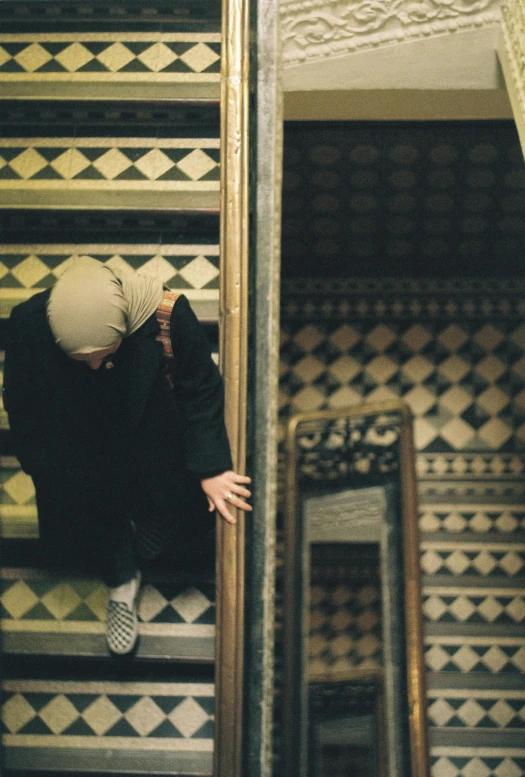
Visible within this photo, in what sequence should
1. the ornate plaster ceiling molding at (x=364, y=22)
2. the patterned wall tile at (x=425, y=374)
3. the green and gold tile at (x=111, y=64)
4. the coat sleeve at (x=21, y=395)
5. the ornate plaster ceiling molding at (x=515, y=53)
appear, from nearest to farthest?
1. the coat sleeve at (x=21, y=395)
2. the green and gold tile at (x=111, y=64)
3. the ornate plaster ceiling molding at (x=515, y=53)
4. the ornate plaster ceiling molding at (x=364, y=22)
5. the patterned wall tile at (x=425, y=374)

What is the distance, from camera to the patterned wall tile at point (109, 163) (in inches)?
87.5

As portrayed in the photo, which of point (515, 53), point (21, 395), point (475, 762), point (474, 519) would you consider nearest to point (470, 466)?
point (474, 519)

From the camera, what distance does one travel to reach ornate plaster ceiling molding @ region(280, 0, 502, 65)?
2.93 m

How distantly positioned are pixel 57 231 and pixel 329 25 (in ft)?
5.19

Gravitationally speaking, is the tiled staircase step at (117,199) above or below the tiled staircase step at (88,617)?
above

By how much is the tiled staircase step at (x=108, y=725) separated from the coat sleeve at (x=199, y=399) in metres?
0.68

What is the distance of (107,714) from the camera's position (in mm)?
2049

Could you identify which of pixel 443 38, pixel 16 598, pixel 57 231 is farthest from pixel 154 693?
pixel 443 38

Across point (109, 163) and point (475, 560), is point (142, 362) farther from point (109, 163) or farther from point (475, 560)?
point (475, 560)

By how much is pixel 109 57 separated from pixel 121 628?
1.79m

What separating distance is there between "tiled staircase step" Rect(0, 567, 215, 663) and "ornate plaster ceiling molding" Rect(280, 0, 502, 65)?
7.33 ft

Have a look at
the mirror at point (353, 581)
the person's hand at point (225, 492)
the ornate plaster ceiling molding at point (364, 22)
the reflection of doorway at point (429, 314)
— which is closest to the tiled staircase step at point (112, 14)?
the ornate plaster ceiling molding at point (364, 22)

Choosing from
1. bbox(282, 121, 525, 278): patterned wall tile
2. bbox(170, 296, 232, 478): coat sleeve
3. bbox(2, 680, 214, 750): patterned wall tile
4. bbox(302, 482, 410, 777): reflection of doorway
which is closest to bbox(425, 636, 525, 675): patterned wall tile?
bbox(302, 482, 410, 777): reflection of doorway

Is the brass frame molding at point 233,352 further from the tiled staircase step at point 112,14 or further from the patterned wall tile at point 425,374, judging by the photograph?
the patterned wall tile at point 425,374
